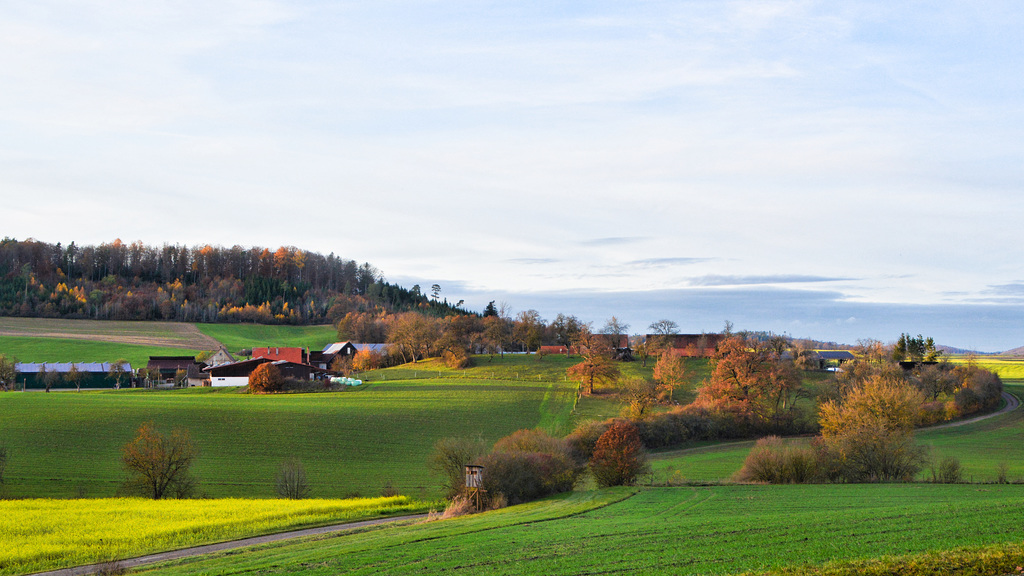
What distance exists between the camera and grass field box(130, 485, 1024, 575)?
16.4 metres

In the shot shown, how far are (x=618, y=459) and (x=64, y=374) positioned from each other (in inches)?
3967

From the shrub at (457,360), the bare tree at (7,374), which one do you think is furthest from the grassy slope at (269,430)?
the bare tree at (7,374)

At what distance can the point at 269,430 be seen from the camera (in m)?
57.5

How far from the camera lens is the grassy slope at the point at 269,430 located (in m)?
43.2

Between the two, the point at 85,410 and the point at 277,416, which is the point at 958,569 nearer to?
the point at 277,416

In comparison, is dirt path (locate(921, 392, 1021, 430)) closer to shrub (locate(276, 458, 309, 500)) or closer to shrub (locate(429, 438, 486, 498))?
shrub (locate(429, 438, 486, 498))

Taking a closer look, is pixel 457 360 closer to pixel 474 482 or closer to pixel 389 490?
pixel 389 490

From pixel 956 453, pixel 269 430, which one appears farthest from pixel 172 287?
pixel 956 453

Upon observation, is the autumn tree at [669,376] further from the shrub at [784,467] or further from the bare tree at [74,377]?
the bare tree at [74,377]

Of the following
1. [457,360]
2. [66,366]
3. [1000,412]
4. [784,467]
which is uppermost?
[457,360]

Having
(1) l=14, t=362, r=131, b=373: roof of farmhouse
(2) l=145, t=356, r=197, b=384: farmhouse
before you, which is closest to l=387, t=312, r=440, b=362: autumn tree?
(2) l=145, t=356, r=197, b=384: farmhouse

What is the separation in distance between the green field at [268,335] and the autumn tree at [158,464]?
105m

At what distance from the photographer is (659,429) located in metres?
59.3

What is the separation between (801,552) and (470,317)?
10586cm
